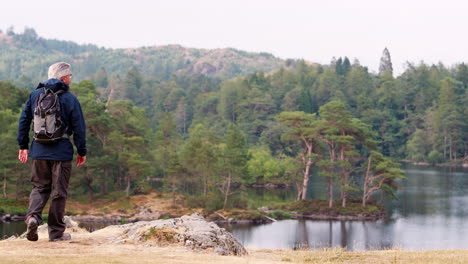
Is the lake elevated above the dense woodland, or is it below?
below

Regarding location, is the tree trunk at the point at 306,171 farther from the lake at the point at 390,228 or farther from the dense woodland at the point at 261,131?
the lake at the point at 390,228

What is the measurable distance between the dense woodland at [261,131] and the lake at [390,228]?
249cm

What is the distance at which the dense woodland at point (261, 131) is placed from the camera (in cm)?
3872

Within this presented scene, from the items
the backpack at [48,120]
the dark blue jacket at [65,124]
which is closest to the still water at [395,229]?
the dark blue jacket at [65,124]

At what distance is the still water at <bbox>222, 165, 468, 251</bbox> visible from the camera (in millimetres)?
28344

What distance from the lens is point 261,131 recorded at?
77.1 m

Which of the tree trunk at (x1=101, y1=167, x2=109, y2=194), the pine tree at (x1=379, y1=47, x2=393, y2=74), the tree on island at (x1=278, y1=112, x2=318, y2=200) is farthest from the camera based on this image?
the pine tree at (x1=379, y1=47, x2=393, y2=74)

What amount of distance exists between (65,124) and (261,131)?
2770 inches

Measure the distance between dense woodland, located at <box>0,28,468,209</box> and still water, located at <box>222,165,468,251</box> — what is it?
2.79m

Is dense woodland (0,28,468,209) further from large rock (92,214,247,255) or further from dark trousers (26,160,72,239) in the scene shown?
Answer: dark trousers (26,160,72,239)

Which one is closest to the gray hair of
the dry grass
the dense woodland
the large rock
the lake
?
the dry grass

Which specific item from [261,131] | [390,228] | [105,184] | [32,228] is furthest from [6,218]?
[261,131]

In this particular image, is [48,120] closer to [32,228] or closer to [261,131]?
[32,228]

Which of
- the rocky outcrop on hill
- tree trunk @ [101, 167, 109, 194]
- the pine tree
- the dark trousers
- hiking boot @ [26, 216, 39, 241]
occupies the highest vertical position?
the pine tree
